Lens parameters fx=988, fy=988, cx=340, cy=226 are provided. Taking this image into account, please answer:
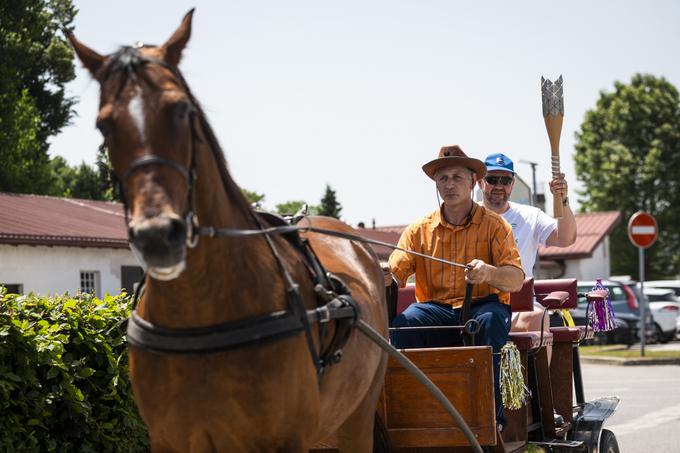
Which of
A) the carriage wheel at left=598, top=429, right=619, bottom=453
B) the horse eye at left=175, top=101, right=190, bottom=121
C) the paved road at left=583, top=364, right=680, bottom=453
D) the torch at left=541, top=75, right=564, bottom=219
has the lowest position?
the paved road at left=583, top=364, right=680, bottom=453

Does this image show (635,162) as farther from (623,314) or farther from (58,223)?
(58,223)

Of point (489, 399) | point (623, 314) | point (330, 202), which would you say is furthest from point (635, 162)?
point (489, 399)

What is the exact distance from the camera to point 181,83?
3748mm

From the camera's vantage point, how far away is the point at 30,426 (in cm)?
591

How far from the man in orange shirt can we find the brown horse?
83.7 inches

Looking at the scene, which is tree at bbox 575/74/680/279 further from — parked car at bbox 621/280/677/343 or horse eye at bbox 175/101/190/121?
horse eye at bbox 175/101/190/121

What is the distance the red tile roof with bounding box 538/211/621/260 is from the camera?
4612cm

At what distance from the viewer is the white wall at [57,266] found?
2325 cm

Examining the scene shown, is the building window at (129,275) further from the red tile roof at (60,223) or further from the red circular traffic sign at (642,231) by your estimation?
the red circular traffic sign at (642,231)

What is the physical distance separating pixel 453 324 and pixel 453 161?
1.07 meters

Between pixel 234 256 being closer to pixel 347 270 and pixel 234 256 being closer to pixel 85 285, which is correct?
pixel 347 270

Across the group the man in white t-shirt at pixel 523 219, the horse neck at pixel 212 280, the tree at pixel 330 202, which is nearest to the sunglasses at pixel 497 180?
the man in white t-shirt at pixel 523 219

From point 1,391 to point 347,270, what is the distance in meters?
2.12

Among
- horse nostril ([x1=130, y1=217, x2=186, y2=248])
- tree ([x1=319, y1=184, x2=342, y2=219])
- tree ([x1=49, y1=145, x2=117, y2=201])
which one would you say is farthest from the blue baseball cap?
tree ([x1=319, y1=184, x2=342, y2=219])
